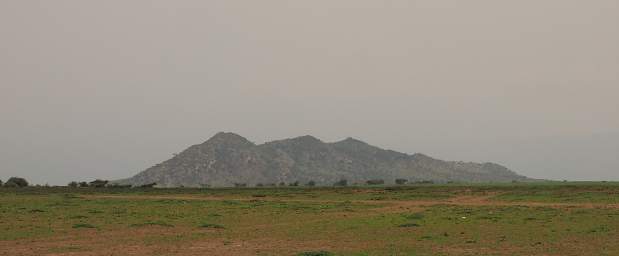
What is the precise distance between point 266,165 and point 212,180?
19513mm

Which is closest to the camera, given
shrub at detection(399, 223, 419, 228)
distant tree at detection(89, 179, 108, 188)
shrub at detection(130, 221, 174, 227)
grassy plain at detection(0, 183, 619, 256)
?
grassy plain at detection(0, 183, 619, 256)

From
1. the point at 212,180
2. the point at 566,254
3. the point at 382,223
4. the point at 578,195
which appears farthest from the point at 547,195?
the point at 212,180

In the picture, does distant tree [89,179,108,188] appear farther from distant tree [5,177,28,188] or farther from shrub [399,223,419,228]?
shrub [399,223,419,228]

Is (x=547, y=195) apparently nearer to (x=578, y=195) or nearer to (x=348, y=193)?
(x=578, y=195)

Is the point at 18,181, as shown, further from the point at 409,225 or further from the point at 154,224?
the point at 409,225

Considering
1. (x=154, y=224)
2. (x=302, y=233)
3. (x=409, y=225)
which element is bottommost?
(x=302, y=233)

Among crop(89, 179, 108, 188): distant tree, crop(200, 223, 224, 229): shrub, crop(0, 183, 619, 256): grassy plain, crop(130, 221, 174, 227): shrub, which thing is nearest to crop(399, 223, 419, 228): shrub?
crop(0, 183, 619, 256): grassy plain

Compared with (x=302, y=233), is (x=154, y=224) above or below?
above

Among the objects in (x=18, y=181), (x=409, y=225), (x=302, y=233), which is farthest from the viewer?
(x=18, y=181)

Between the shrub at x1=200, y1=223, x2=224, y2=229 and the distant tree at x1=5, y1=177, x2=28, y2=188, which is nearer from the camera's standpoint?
the shrub at x1=200, y1=223, x2=224, y2=229

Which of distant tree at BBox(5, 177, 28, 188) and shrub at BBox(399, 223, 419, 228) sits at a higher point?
distant tree at BBox(5, 177, 28, 188)

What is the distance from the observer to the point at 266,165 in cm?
18700

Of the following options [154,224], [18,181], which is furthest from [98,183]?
[154,224]

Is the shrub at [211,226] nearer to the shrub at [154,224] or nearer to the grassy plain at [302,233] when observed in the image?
the grassy plain at [302,233]
